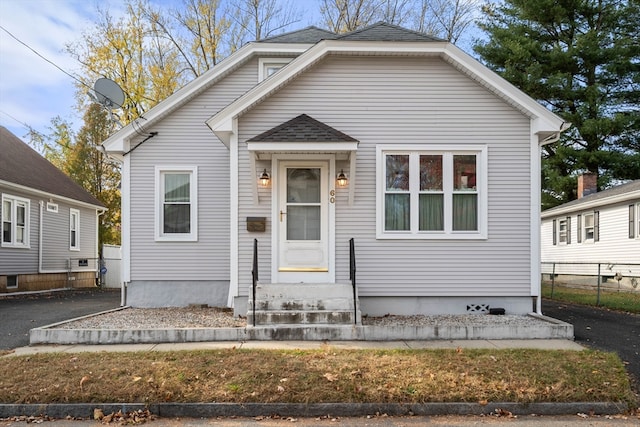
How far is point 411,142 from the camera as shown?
353 inches

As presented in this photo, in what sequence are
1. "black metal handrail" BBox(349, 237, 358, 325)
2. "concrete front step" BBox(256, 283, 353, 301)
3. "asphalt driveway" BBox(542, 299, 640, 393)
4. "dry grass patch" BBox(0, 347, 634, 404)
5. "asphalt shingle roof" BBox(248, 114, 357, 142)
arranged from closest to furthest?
"dry grass patch" BBox(0, 347, 634, 404) < "asphalt driveway" BBox(542, 299, 640, 393) < "black metal handrail" BBox(349, 237, 358, 325) < "concrete front step" BBox(256, 283, 353, 301) < "asphalt shingle roof" BBox(248, 114, 357, 142)

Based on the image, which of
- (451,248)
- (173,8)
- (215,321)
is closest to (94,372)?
(215,321)

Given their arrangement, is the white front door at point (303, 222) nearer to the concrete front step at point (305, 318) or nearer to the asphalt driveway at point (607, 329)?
the concrete front step at point (305, 318)

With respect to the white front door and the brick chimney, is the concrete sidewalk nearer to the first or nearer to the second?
the white front door

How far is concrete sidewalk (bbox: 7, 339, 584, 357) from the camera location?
6.61 metres

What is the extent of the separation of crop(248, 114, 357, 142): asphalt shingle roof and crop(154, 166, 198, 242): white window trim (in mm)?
3150

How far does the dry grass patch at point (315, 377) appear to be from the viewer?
15.8 feet

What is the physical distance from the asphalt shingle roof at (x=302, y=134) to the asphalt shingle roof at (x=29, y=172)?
36.9ft

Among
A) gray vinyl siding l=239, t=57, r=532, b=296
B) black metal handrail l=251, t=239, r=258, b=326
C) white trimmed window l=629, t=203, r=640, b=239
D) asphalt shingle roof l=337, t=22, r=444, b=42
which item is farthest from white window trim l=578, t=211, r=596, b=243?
black metal handrail l=251, t=239, r=258, b=326

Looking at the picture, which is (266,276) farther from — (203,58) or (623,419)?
(203,58)

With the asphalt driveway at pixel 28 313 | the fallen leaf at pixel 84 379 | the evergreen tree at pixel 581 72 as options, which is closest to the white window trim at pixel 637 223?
the evergreen tree at pixel 581 72

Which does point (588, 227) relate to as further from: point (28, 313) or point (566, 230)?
point (28, 313)

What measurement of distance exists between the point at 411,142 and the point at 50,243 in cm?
1553

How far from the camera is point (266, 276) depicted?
8.78m
